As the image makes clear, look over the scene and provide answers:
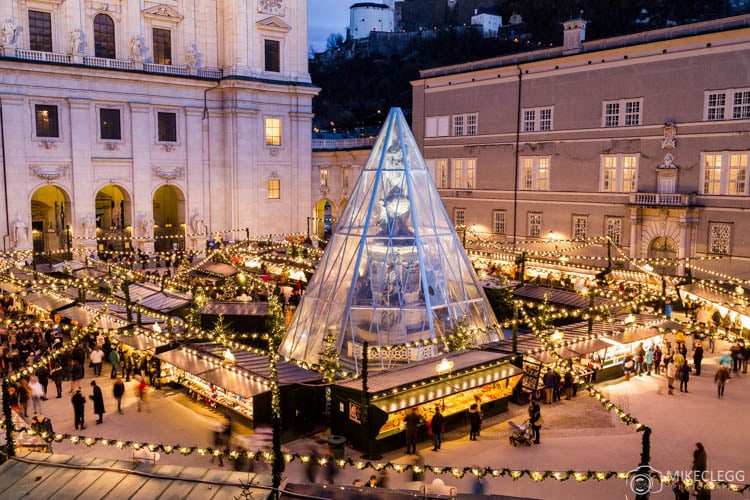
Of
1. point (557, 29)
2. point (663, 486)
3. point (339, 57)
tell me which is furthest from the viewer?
point (339, 57)

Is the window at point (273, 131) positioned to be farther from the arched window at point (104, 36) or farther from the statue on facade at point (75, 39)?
the statue on facade at point (75, 39)

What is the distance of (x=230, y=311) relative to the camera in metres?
24.4

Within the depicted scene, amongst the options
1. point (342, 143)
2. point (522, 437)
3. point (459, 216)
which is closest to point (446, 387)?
point (522, 437)

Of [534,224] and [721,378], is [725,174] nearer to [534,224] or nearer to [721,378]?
[534,224]

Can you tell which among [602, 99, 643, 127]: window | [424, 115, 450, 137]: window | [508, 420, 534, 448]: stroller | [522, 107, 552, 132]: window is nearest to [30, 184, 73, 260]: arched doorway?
[424, 115, 450, 137]: window

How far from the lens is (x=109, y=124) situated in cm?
4188

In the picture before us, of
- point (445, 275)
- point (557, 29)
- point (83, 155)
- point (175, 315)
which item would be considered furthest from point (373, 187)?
point (557, 29)

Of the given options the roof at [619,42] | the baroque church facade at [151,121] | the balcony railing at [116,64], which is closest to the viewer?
the roof at [619,42]

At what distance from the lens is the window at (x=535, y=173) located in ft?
132

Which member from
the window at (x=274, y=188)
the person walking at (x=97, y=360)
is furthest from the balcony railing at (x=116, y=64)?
the person walking at (x=97, y=360)

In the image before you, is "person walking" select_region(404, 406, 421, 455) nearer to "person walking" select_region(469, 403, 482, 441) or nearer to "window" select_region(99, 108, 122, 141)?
"person walking" select_region(469, 403, 482, 441)

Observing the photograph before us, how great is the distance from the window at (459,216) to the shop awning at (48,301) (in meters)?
25.9

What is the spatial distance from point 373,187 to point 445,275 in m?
3.62

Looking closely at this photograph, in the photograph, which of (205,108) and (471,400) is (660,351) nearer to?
(471,400)
